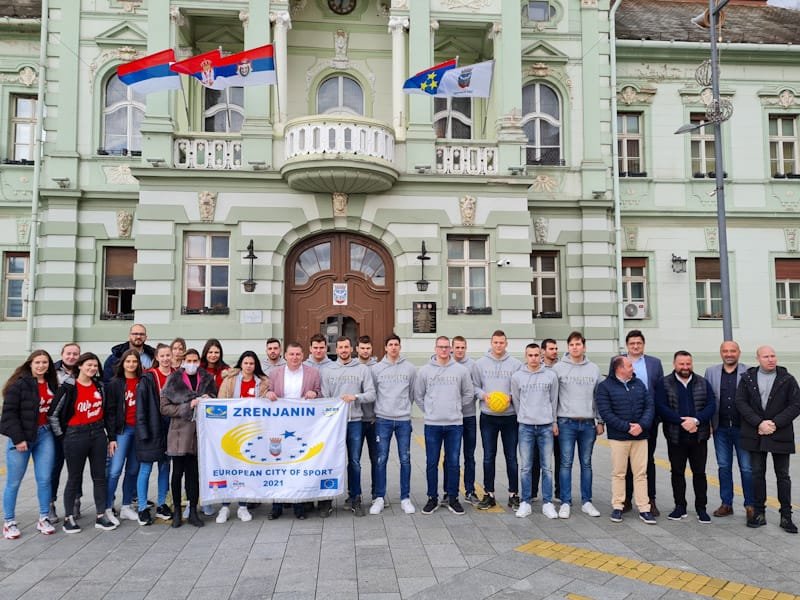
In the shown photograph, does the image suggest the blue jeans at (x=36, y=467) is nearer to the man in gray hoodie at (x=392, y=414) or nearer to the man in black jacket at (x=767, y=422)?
the man in gray hoodie at (x=392, y=414)

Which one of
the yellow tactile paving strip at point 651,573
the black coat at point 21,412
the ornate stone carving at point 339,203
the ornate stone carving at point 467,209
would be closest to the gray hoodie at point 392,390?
the yellow tactile paving strip at point 651,573

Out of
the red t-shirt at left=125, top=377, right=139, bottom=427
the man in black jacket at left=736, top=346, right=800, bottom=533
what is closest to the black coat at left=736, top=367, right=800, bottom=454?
the man in black jacket at left=736, top=346, right=800, bottom=533

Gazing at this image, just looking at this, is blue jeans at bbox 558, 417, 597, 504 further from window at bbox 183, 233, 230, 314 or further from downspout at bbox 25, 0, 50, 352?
downspout at bbox 25, 0, 50, 352

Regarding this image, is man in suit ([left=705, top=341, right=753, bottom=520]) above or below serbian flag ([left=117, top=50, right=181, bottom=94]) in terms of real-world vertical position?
below

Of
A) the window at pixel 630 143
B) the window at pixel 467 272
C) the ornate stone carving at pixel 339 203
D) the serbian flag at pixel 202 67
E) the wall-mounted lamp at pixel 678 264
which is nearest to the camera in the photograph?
the serbian flag at pixel 202 67

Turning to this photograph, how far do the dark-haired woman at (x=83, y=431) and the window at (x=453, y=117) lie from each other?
1258 centimetres

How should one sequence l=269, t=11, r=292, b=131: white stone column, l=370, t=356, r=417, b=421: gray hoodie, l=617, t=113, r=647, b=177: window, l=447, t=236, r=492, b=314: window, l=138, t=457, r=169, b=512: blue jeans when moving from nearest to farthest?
l=138, t=457, r=169, b=512: blue jeans < l=370, t=356, r=417, b=421: gray hoodie < l=269, t=11, r=292, b=131: white stone column < l=447, t=236, r=492, b=314: window < l=617, t=113, r=647, b=177: window

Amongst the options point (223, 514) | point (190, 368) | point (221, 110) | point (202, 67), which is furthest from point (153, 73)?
point (223, 514)

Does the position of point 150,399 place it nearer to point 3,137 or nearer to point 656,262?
point 3,137

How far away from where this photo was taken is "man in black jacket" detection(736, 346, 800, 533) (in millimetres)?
6676

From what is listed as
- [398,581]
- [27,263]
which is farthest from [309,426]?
[27,263]

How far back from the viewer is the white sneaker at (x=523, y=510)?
7.03m

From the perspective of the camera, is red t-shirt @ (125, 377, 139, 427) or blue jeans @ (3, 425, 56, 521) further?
red t-shirt @ (125, 377, 139, 427)

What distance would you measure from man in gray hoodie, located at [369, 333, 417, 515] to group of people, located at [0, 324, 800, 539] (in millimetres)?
16
